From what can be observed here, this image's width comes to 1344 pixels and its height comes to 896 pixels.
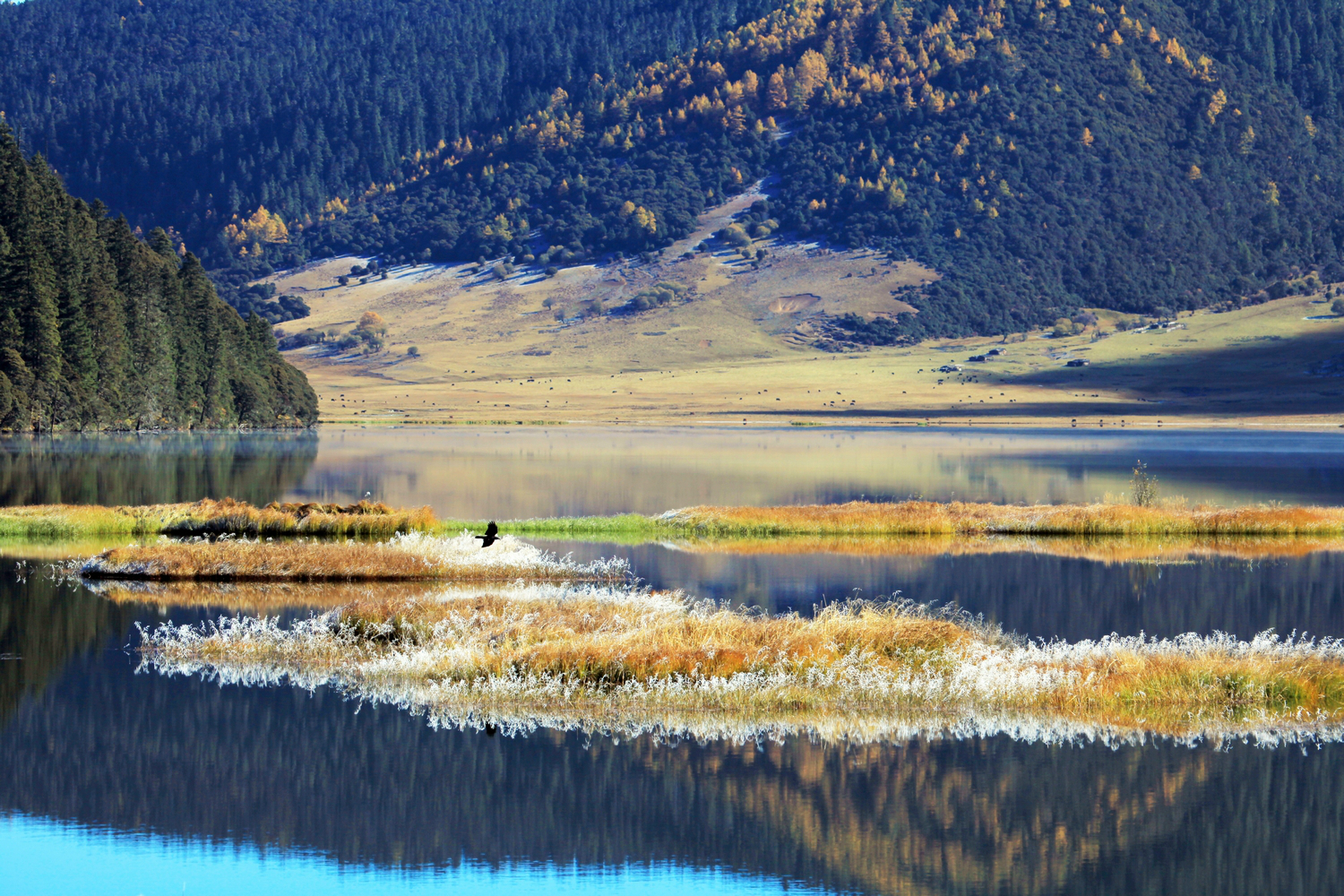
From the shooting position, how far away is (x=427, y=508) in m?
48.5

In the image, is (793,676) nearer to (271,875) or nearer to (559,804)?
(559,804)

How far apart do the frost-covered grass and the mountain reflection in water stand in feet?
3.78

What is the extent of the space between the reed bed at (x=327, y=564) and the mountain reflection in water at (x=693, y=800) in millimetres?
14209

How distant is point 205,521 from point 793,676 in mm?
27423

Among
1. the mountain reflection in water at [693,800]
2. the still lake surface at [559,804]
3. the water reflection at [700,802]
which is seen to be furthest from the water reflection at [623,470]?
the water reflection at [700,802]

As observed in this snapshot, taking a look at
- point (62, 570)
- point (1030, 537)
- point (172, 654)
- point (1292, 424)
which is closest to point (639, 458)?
point (1030, 537)

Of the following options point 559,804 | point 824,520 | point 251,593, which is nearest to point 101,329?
point 824,520

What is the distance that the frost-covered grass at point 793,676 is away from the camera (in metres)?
23.0

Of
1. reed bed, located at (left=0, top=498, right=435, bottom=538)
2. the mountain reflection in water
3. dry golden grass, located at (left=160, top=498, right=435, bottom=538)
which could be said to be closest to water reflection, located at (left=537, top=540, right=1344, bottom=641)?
dry golden grass, located at (left=160, top=498, right=435, bottom=538)

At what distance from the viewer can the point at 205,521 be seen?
1831 inches

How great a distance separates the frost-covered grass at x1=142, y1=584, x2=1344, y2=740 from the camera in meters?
23.0

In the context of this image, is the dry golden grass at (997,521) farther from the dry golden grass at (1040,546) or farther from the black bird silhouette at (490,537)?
the black bird silhouette at (490,537)

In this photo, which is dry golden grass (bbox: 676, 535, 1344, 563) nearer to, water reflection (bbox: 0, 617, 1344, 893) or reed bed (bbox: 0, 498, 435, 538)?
reed bed (bbox: 0, 498, 435, 538)

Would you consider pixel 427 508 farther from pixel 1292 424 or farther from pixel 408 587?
pixel 1292 424
